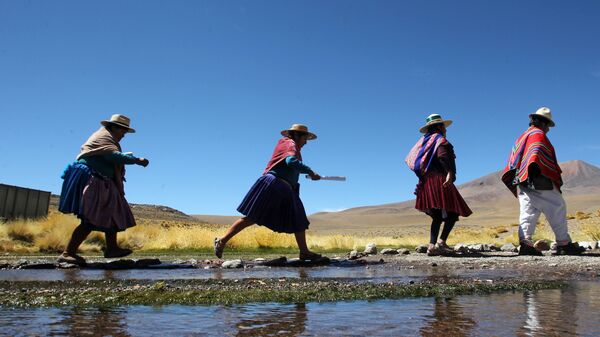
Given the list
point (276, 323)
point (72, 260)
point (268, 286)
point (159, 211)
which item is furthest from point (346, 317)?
point (159, 211)

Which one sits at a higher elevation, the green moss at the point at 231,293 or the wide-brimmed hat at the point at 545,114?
the wide-brimmed hat at the point at 545,114

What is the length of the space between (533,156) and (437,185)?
4.94 ft

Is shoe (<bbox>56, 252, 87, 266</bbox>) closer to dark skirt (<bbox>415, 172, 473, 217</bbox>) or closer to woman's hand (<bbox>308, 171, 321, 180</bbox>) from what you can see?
woman's hand (<bbox>308, 171, 321, 180</bbox>)

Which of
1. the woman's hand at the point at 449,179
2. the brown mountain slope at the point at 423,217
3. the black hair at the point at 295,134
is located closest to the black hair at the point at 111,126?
the black hair at the point at 295,134

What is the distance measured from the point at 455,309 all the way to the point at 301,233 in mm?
5245

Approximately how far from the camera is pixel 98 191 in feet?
25.1

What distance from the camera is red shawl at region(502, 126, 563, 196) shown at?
8.48 metres

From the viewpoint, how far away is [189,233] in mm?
15703

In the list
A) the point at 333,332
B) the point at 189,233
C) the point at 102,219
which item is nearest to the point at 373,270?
the point at 102,219

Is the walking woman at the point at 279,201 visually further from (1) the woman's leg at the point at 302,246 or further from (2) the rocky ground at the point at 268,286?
(2) the rocky ground at the point at 268,286

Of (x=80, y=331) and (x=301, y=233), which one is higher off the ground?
(x=301, y=233)

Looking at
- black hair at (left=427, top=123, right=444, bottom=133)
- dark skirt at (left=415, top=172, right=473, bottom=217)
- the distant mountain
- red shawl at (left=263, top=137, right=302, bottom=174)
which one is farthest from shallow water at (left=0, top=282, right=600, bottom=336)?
the distant mountain

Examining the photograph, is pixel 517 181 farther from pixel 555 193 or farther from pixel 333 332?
pixel 333 332

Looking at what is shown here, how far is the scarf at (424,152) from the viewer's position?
9.09 m
